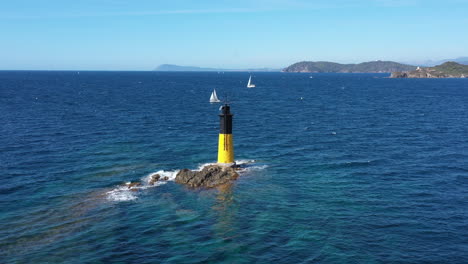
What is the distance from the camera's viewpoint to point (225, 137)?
47.3m

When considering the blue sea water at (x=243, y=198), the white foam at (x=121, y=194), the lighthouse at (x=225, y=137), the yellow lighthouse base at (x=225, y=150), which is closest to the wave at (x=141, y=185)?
the white foam at (x=121, y=194)

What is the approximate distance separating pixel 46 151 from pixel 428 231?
51925 mm

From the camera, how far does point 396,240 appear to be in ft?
96.3

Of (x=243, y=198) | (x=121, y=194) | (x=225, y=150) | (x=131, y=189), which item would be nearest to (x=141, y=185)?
(x=131, y=189)

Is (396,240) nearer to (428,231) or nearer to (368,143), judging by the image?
(428,231)

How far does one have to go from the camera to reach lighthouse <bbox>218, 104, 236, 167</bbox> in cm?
4678

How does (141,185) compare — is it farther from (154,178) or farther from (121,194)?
(121,194)

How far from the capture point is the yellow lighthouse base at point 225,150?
4741 centimetres

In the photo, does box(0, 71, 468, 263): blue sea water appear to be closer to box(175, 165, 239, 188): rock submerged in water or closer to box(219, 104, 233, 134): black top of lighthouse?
box(175, 165, 239, 188): rock submerged in water

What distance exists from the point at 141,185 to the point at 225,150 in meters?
11.0

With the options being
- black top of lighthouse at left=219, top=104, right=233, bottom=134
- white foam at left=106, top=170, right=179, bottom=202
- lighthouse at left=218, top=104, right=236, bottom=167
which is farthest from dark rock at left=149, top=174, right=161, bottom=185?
black top of lighthouse at left=219, top=104, right=233, bottom=134

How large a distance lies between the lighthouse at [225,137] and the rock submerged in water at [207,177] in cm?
262

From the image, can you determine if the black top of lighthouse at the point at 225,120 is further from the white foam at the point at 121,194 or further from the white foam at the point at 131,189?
the white foam at the point at 121,194

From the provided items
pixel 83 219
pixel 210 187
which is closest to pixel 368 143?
pixel 210 187
